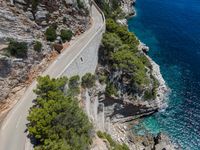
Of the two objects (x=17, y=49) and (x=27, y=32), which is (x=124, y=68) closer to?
(x=27, y=32)

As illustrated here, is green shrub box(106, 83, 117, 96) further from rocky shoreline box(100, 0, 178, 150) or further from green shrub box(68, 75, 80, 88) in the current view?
green shrub box(68, 75, 80, 88)

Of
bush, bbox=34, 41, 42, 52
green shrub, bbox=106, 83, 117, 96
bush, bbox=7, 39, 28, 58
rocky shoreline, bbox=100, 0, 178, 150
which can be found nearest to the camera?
bush, bbox=7, 39, 28, 58

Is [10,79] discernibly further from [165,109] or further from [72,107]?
[165,109]

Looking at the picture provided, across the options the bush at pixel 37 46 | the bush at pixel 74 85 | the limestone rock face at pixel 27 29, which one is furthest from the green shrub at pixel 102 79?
the bush at pixel 37 46

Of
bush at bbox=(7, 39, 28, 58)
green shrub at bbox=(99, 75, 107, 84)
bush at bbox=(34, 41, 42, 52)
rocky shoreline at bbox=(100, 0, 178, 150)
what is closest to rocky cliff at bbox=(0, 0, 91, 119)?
bush at bbox=(34, 41, 42, 52)

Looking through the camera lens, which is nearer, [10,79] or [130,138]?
[10,79]

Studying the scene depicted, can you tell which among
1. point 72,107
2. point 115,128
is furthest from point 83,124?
point 115,128
